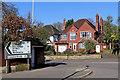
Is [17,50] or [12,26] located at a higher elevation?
[12,26]

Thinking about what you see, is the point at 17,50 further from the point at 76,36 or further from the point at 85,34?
the point at 76,36

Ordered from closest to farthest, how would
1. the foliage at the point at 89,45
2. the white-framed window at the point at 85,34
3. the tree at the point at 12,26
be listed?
the tree at the point at 12,26 < the foliage at the point at 89,45 < the white-framed window at the point at 85,34

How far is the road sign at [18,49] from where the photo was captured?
1573 cm

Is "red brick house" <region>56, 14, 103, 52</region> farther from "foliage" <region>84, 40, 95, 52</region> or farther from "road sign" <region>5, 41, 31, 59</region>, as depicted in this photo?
"road sign" <region>5, 41, 31, 59</region>

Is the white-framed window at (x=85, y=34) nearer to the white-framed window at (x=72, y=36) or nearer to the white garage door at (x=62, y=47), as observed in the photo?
the white-framed window at (x=72, y=36)

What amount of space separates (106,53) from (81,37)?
9.84 metres

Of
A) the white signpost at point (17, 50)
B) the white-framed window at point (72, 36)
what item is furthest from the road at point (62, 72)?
the white-framed window at point (72, 36)

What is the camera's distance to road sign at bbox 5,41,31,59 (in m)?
15.7

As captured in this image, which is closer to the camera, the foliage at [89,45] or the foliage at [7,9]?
the foliage at [7,9]

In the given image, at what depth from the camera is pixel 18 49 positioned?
53.7ft

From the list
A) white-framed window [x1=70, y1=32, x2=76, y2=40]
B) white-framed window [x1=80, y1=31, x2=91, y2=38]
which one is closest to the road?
white-framed window [x1=80, y1=31, x2=91, y2=38]

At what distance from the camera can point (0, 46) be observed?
1553cm

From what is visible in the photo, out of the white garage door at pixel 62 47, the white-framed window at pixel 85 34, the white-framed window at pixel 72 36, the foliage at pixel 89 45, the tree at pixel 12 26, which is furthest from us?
the white garage door at pixel 62 47

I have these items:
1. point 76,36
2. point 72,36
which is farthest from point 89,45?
point 72,36
